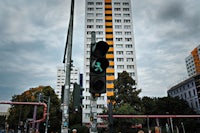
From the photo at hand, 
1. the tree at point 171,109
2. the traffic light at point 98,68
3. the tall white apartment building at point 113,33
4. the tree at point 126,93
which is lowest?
the tree at point 171,109

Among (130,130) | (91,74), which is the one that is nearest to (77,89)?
(91,74)

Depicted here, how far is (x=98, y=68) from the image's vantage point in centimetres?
414

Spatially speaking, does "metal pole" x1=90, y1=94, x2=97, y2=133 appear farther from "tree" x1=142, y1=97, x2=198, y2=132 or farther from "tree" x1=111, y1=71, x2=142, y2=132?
"tree" x1=142, y1=97, x2=198, y2=132

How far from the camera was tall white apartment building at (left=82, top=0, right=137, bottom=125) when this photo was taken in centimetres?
5481

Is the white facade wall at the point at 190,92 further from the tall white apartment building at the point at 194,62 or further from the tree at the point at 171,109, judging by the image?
the tall white apartment building at the point at 194,62

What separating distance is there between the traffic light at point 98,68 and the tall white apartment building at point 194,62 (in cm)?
10637

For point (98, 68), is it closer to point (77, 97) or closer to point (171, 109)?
point (77, 97)

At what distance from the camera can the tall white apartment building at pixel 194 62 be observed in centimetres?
10100

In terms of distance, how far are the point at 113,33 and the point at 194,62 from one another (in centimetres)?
7070

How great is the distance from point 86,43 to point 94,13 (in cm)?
1270

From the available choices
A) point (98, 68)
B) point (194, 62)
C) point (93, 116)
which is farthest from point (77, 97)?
point (194, 62)

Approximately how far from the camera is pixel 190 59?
11181 centimetres

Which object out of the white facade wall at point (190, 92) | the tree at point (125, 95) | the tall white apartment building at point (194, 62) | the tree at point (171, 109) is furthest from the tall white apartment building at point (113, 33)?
the tall white apartment building at point (194, 62)

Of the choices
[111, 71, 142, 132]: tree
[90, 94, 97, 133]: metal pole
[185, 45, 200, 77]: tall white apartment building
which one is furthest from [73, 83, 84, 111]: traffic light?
[185, 45, 200, 77]: tall white apartment building
